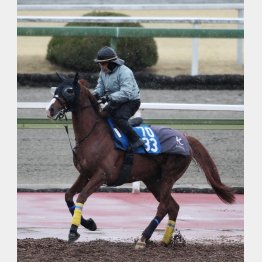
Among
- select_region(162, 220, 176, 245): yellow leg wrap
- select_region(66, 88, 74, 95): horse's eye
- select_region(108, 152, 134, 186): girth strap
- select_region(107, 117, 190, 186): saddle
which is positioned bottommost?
select_region(162, 220, 176, 245): yellow leg wrap

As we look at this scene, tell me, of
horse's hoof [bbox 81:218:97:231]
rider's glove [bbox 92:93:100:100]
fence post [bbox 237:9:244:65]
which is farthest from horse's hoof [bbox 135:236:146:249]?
fence post [bbox 237:9:244:65]

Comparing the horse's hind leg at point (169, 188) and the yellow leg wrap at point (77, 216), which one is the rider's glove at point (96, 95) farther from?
the yellow leg wrap at point (77, 216)

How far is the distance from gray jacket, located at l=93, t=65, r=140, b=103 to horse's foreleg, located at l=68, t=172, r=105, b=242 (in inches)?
30.0

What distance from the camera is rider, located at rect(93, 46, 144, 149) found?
7992 mm

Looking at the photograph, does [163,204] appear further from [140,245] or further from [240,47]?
[240,47]

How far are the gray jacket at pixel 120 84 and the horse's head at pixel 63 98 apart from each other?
1.25 ft

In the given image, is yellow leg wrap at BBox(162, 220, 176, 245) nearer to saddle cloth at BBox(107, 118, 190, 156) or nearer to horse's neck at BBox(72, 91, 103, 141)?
saddle cloth at BBox(107, 118, 190, 156)

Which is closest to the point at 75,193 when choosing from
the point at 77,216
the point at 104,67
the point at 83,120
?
the point at 77,216

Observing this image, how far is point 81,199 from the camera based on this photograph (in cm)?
763

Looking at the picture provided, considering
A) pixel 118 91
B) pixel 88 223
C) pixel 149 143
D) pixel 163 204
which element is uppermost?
pixel 118 91

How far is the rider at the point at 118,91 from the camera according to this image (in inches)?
Answer: 315

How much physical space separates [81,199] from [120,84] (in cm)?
119

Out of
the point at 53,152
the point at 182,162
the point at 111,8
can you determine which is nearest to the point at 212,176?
the point at 182,162

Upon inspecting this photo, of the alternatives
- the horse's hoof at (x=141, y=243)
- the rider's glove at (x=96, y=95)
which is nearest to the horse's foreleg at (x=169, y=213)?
the horse's hoof at (x=141, y=243)
